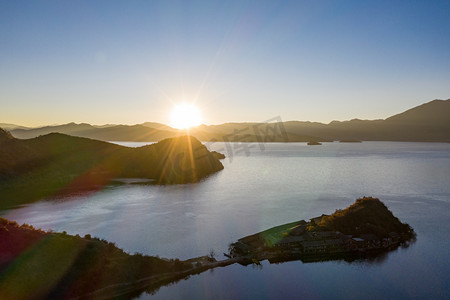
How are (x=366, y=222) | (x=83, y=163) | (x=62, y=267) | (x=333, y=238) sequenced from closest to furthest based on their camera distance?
(x=62, y=267)
(x=333, y=238)
(x=366, y=222)
(x=83, y=163)

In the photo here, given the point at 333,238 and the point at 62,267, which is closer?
the point at 62,267

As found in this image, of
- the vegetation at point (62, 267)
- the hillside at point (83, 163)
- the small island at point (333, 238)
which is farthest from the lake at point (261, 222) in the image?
the hillside at point (83, 163)

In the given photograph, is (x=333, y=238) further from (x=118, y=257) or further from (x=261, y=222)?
(x=118, y=257)

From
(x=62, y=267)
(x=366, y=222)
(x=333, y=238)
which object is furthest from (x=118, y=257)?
(x=366, y=222)

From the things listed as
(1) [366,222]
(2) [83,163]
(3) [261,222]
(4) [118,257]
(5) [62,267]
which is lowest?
(3) [261,222]

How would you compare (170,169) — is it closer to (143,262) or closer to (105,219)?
(105,219)

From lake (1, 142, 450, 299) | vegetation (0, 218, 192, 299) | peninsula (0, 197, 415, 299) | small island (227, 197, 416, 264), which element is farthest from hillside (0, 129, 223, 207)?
small island (227, 197, 416, 264)
